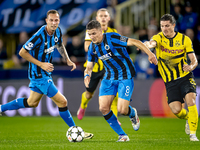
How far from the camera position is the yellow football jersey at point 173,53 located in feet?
19.9

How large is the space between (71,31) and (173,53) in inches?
311

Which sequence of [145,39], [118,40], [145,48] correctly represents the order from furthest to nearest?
[145,39]
[118,40]
[145,48]

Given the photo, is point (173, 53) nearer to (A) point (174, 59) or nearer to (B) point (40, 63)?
(A) point (174, 59)

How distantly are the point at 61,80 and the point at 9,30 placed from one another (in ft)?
12.6

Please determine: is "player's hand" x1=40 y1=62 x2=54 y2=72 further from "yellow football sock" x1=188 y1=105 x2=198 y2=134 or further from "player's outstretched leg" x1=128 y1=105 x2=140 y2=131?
"yellow football sock" x1=188 y1=105 x2=198 y2=134

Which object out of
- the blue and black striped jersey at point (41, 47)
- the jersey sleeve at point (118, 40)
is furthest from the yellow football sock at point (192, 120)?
the blue and black striped jersey at point (41, 47)

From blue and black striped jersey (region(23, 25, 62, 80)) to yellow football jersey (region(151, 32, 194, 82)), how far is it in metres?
1.76

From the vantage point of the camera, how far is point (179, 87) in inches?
242

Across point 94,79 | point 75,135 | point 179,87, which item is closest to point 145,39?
point 94,79

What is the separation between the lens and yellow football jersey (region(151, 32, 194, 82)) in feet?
19.9

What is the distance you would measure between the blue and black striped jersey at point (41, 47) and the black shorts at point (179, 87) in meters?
2.10

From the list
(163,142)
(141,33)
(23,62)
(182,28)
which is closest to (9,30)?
(23,62)

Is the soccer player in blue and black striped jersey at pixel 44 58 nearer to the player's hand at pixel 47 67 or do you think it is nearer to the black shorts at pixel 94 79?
the player's hand at pixel 47 67

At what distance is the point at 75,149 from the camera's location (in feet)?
15.9
